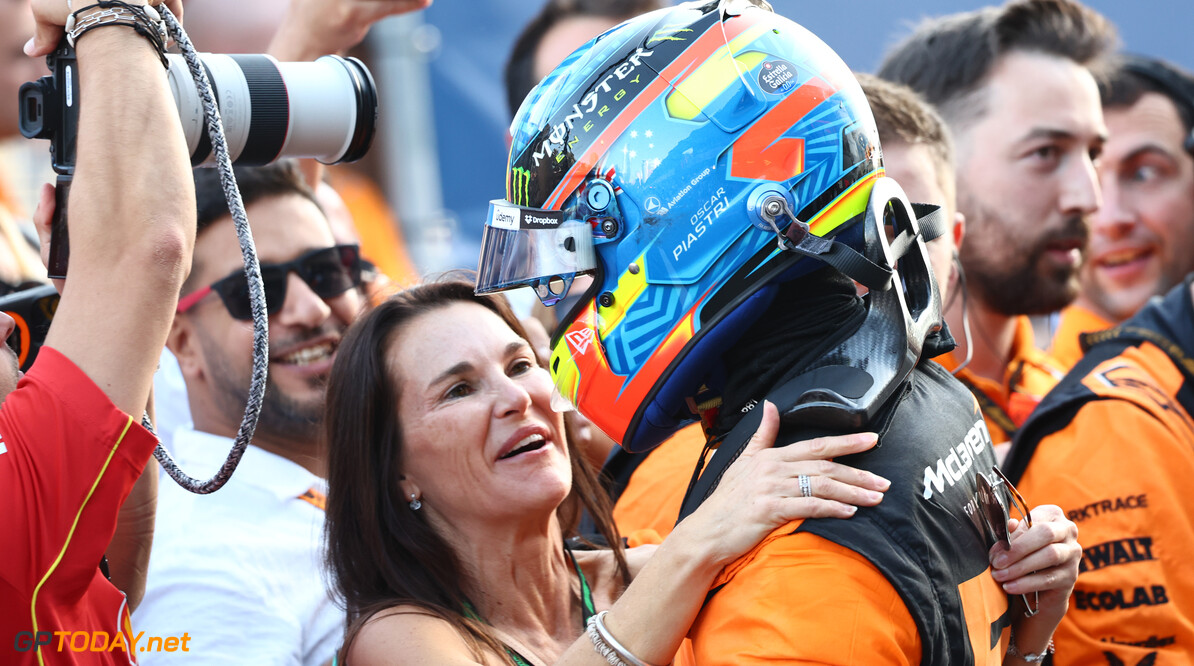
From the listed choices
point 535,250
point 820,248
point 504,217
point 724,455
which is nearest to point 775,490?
point 724,455

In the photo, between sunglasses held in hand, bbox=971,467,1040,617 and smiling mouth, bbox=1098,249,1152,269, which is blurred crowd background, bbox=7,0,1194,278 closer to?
smiling mouth, bbox=1098,249,1152,269

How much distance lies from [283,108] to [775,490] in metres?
1.24

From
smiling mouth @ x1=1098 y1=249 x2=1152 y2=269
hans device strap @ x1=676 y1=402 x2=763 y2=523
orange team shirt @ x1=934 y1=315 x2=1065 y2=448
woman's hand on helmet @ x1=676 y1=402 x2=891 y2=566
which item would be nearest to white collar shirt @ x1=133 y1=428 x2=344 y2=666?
hans device strap @ x1=676 y1=402 x2=763 y2=523

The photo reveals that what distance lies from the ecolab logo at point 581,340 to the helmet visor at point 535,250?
0.28 ft

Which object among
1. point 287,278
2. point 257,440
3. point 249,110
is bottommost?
point 257,440

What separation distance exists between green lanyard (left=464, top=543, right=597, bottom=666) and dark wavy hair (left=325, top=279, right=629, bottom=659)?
3cm

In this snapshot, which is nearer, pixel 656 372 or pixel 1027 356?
pixel 656 372

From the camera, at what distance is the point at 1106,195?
523 centimetres

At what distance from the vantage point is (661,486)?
325 centimetres

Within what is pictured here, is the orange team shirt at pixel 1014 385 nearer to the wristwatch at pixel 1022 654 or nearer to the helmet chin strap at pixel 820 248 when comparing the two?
the wristwatch at pixel 1022 654

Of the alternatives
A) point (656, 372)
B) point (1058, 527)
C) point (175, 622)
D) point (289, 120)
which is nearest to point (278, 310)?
point (175, 622)

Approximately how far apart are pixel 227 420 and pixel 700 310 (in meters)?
2.37

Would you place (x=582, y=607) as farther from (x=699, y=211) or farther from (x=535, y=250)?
(x=699, y=211)

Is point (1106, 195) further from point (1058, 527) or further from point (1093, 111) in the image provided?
point (1058, 527)
